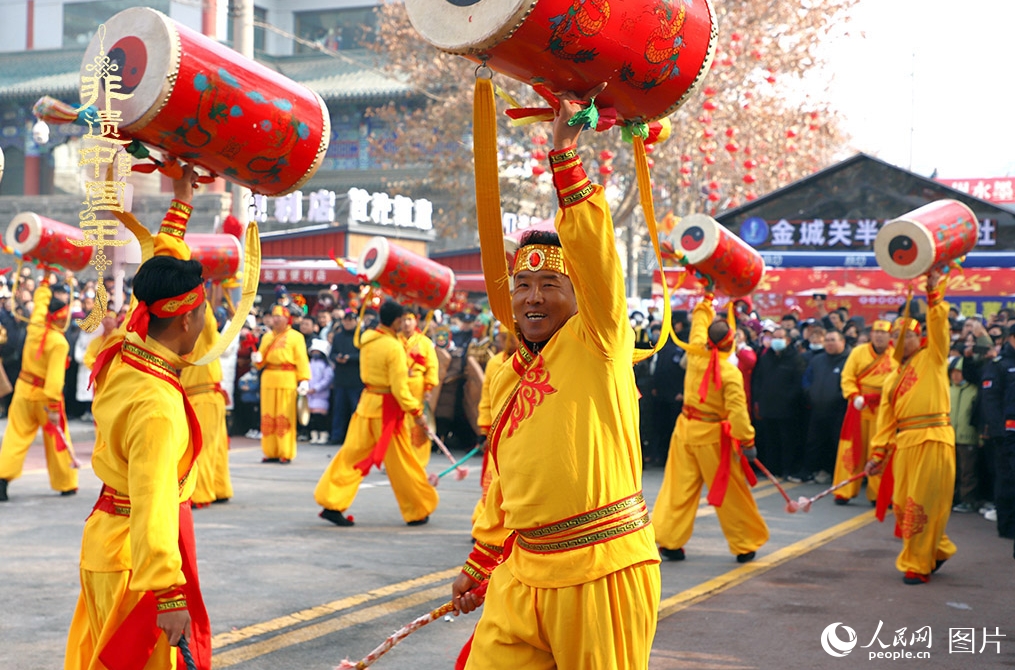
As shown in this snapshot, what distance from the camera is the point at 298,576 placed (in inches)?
277

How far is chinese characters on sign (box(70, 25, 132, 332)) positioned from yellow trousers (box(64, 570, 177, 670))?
2.88 feet

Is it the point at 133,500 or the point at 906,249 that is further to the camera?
the point at 906,249

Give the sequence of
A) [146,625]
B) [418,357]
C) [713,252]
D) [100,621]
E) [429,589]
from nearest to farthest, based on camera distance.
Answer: [146,625] < [100,621] < [429,589] < [713,252] < [418,357]

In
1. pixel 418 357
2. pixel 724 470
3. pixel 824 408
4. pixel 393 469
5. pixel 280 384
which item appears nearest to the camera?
pixel 724 470

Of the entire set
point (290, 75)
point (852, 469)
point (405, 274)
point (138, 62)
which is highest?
point (290, 75)

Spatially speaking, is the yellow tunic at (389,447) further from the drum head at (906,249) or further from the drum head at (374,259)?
the drum head at (906,249)

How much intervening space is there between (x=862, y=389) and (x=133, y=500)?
8.90 meters

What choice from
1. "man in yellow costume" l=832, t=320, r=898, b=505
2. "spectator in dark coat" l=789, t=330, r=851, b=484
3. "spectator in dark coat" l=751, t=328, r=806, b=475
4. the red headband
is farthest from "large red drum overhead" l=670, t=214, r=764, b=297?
the red headband

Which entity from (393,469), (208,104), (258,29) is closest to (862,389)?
(393,469)

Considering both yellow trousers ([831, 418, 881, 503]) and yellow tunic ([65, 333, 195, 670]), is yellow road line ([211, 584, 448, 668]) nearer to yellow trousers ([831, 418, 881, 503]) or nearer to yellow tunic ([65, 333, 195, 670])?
yellow tunic ([65, 333, 195, 670])

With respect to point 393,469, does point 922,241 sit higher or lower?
higher

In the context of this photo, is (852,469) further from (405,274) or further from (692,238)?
(405,274)

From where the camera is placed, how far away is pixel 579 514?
3139mm

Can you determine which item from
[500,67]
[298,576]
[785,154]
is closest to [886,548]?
[298,576]
